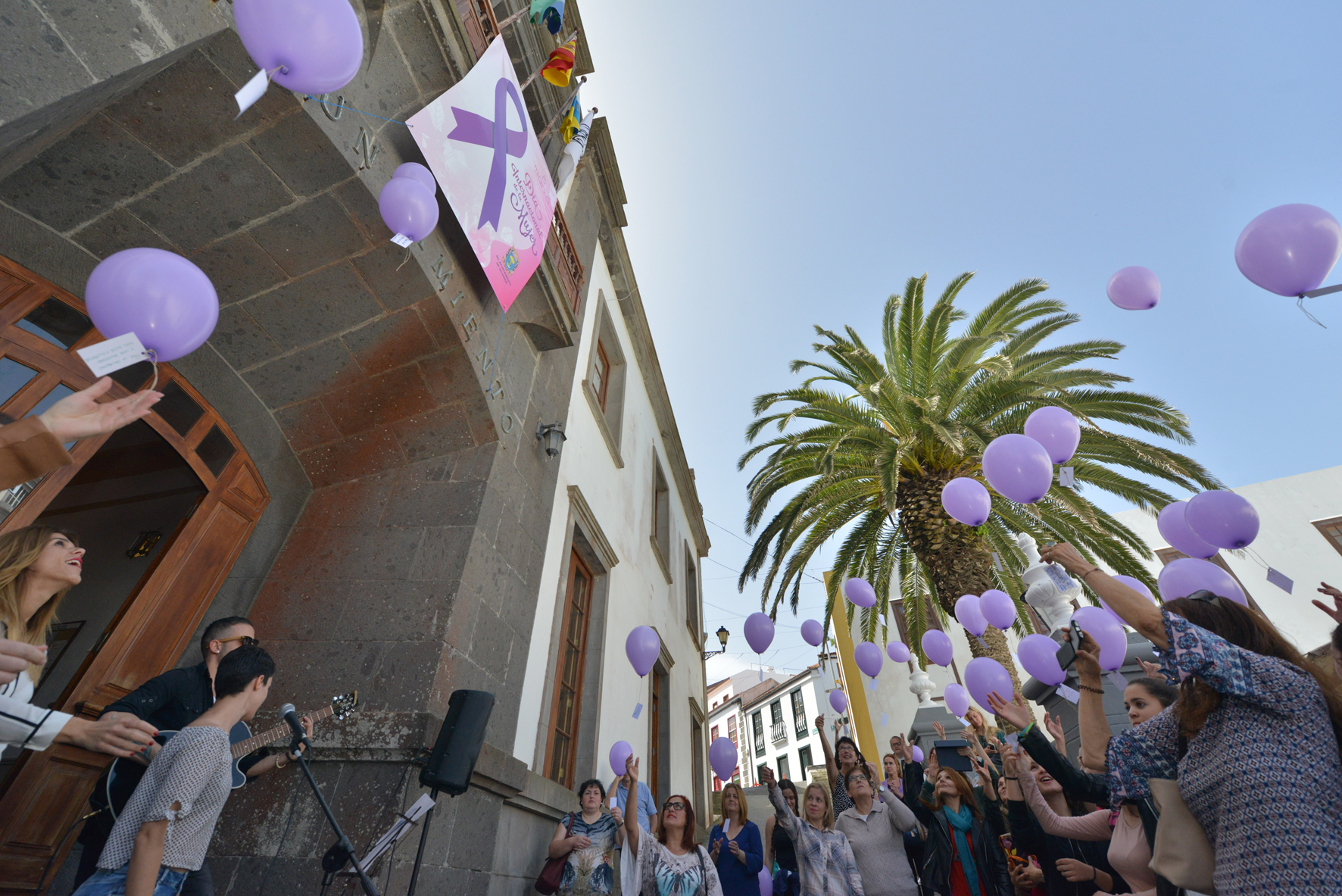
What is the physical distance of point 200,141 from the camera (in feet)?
11.3

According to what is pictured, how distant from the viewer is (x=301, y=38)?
249 cm

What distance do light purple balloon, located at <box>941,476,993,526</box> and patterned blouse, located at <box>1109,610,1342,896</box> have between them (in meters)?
3.92

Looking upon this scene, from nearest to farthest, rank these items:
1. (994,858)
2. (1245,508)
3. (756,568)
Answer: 1. (1245,508)
2. (994,858)
3. (756,568)

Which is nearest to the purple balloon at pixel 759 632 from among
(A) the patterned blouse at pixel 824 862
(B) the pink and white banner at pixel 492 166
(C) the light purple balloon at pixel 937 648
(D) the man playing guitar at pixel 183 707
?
(C) the light purple balloon at pixel 937 648

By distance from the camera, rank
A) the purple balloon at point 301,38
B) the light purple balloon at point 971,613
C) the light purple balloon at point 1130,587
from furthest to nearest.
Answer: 1. the light purple balloon at point 971,613
2. the purple balloon at point 301,38
3. the light purple balloon at point 1130,587

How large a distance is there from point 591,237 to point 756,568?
6578 millimetres

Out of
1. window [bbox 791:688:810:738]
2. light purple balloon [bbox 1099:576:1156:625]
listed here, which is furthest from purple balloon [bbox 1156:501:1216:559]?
Answer: window [bbox 791:688:810:738]

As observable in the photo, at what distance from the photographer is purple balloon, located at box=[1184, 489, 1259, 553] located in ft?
12.8

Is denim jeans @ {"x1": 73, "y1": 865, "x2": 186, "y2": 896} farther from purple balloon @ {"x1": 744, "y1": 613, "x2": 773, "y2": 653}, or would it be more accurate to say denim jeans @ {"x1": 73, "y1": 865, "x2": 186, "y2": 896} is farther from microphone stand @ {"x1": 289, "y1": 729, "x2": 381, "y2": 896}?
purple balloon @ {"x1": 744, "y1": 613, "x2": 773, "y2": 653}

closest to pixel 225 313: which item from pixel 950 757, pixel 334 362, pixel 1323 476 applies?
pixel 334 362

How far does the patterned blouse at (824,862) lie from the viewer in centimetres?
455

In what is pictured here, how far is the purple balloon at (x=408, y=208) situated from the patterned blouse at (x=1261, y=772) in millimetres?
3726

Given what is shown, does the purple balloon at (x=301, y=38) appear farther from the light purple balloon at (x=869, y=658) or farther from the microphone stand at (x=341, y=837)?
the light purple balloon at (x=869, y=658)

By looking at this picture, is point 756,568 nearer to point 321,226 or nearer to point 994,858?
point 994,858
